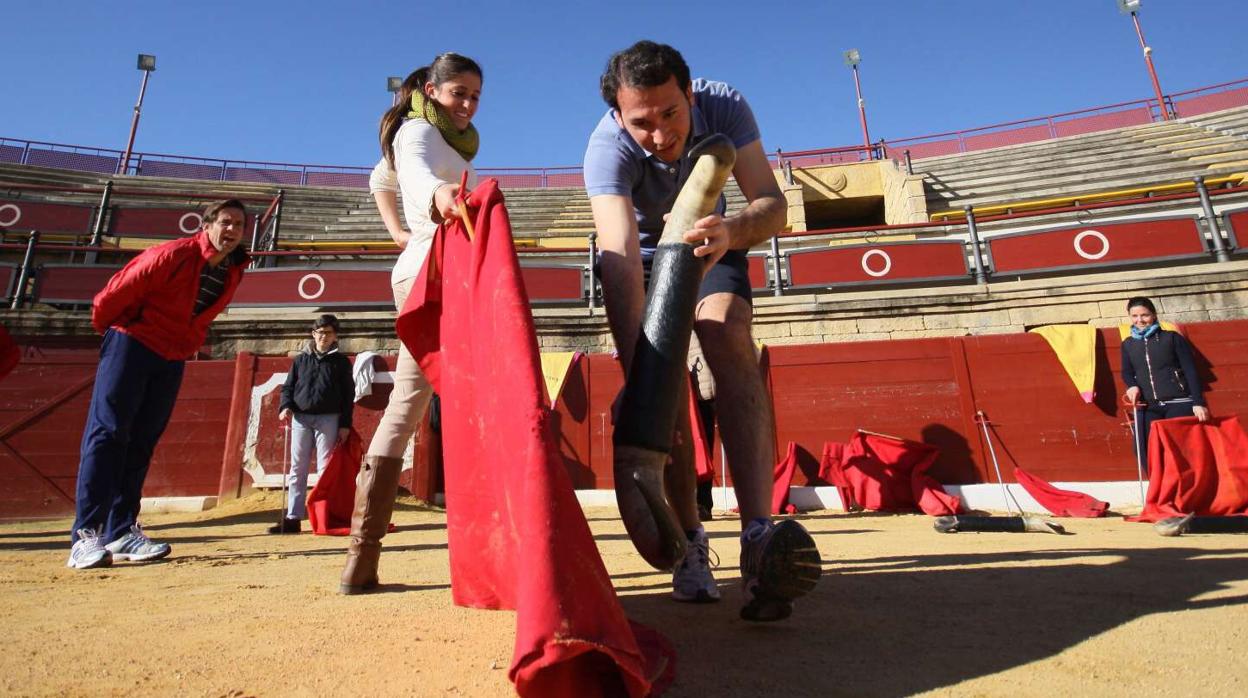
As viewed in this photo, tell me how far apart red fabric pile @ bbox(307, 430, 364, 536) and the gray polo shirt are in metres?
3.57

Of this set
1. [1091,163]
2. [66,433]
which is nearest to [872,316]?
[66,433]

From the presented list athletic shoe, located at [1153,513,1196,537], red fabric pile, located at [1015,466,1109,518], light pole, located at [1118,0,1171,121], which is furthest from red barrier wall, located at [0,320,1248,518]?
light pole, located at [1118,0,1171,121]

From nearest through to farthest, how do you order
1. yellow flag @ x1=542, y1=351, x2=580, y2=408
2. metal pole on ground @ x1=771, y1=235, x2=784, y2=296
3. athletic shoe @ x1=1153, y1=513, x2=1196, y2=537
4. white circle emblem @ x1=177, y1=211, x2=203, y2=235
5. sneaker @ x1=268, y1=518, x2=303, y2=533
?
athletic shoe @ x1=1153, y1=513, x2=1196, y2=537 → sneaker @ x1=268, y1=518, x2=303, y2=533 → yellow flag @ x1=542, y1=351, x2=580, y2=408 → metal pole on ground @ x1=771, y1=235, x2=784, y2=296 → white circle emblem @ x1=177, y1=211, x2=203, y2=235

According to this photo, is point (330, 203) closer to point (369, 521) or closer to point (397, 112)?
point (397, 112)

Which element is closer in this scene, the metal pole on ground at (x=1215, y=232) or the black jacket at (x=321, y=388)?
the black jacket at (x=321, y=388)

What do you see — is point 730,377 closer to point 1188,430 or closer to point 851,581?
point 851,581

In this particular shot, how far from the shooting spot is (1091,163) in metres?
18.6

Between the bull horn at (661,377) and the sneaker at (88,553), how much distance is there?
9.08ft

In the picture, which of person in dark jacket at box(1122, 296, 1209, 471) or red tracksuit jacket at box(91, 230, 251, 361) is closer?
red tracksuit jacket at box(91, 230, 251, 361)

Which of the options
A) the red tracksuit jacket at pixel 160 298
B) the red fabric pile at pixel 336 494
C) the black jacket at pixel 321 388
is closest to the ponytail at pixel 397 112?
the red tracksuit jacket at pixel 160 298

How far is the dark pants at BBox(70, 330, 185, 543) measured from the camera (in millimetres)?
2961

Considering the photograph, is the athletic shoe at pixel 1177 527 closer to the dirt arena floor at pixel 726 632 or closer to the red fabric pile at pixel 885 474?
the dirt arena floor at pixel 726 632

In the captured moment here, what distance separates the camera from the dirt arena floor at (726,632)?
1139 millimetres

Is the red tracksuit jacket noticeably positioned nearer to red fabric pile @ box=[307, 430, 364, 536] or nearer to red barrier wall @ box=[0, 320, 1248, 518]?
red fabric pile @ box=[307, 430, 364, 536]
